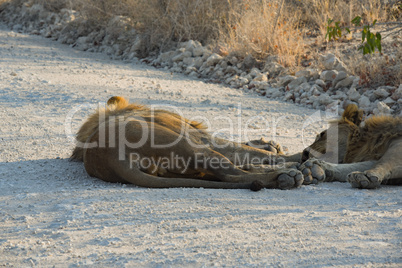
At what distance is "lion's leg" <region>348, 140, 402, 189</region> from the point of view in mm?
4109

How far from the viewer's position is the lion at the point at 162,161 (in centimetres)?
399

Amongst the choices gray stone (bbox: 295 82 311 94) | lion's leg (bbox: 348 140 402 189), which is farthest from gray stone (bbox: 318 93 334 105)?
lion's leg (bbox: 348 140 402 189)

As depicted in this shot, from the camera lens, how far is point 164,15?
11195mm

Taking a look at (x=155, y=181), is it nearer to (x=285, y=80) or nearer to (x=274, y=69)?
(x=285, y=80)

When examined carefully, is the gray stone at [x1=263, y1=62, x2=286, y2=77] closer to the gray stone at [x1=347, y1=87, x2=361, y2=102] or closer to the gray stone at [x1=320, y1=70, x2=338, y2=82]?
the gray stone at [x1=320, y1=70, x2=338, y2=82]

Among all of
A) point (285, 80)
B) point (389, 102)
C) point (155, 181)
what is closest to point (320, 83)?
point (285, 80)

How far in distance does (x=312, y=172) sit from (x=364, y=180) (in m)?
0.45

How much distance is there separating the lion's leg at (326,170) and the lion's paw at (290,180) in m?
0.19

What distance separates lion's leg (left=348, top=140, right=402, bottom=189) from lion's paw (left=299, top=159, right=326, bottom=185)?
10.2 inches

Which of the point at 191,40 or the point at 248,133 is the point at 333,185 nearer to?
the point at 248,133

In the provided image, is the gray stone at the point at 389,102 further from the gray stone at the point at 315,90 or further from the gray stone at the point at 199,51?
the gray stone at the point at 199,51

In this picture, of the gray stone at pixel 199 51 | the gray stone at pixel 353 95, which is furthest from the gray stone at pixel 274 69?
the gray stone at pixel 199 51

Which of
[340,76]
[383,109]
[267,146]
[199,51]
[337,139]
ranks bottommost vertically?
[267,146]

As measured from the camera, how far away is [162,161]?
160 inches
